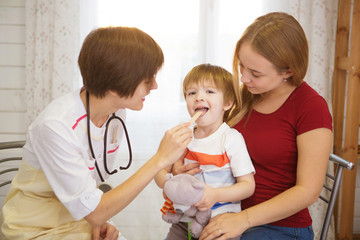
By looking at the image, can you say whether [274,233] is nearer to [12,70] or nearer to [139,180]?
[139,180]

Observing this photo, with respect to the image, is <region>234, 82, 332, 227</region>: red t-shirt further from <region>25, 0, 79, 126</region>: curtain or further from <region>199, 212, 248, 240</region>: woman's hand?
<region>25, 0, 79, 126</region>: curtain

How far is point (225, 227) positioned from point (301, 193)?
0.91 ft

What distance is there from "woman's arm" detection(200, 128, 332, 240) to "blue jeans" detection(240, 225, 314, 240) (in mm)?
75

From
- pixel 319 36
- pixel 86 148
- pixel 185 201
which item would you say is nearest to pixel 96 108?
pixel 86 148

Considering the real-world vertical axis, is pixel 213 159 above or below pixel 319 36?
below

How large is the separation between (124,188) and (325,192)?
1921mm

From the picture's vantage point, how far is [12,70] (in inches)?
107

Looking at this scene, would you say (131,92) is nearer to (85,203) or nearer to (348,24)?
(85,203)

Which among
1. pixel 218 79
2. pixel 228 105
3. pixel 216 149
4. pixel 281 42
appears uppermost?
pixel 281 42

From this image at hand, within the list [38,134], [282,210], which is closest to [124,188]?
[38,134]

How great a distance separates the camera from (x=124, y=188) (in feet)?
4.12

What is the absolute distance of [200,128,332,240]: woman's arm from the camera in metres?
1.35

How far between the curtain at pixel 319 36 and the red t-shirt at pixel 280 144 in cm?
126

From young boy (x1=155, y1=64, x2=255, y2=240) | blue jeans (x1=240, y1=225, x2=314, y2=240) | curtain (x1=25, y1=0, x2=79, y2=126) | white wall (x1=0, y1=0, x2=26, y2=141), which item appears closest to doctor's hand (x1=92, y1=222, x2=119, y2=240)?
young boy (x1=155, y1=64, x2=255, y2=240)
